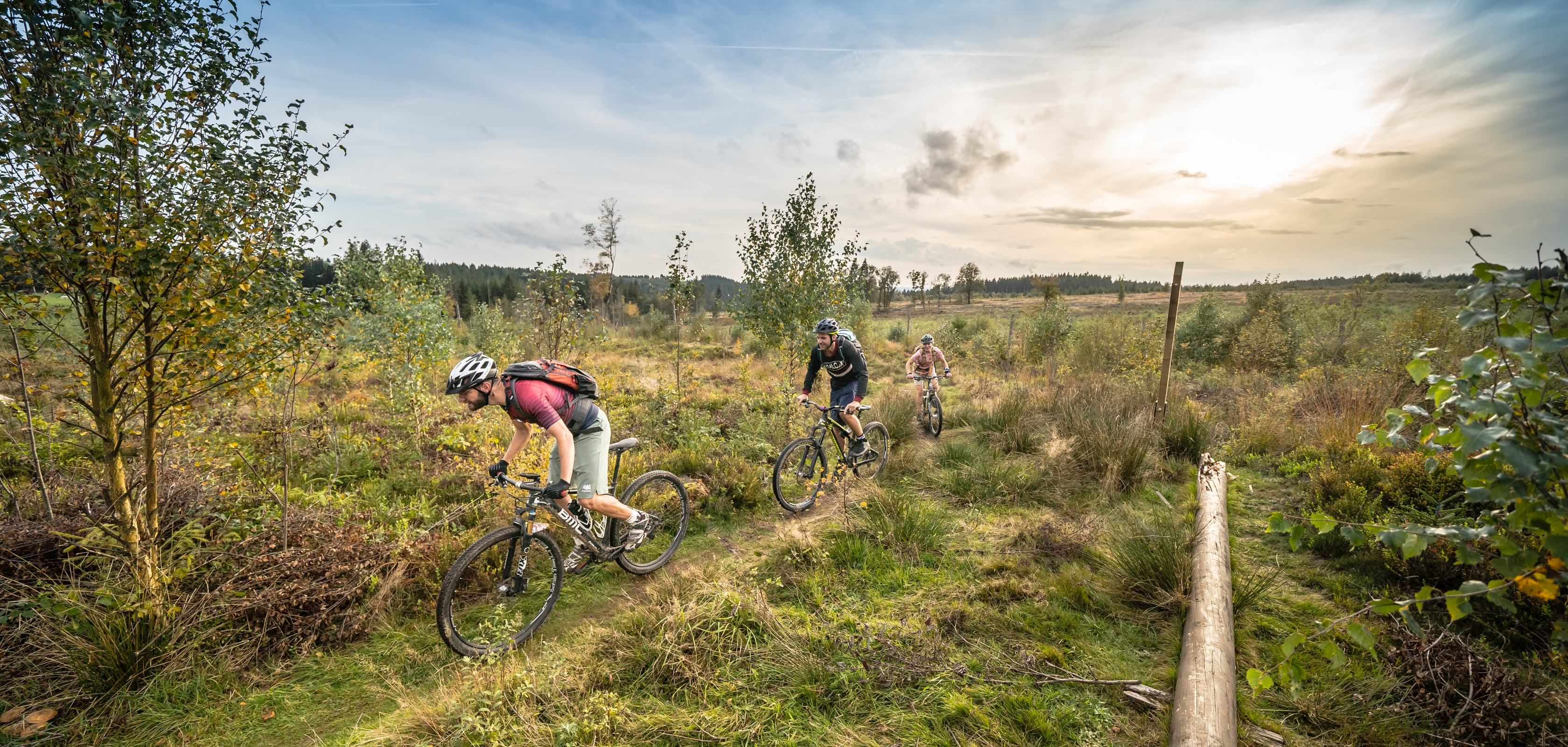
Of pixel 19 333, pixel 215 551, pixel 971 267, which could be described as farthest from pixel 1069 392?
pixel 971 267

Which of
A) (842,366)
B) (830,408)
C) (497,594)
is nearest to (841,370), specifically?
(842,366)

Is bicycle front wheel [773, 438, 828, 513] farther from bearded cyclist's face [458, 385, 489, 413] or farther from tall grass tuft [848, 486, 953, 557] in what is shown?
bearded cyclist's face [458, 385, 489, 413]

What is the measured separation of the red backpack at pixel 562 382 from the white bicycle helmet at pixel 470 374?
13 cm

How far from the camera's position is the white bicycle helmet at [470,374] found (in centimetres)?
410

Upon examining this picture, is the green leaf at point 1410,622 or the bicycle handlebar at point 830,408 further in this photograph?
the bicycle handlebar at point 830,408

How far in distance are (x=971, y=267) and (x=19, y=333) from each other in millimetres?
87081

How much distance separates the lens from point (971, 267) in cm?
8269

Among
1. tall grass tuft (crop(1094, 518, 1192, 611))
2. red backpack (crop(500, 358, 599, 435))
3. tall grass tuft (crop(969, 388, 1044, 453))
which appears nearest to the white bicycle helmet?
red backpack (crop(500, 358, 599, 435))

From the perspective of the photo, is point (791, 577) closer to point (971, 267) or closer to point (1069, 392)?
point (1069, 392)

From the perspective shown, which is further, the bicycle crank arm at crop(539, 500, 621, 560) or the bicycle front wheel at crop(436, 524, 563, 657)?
the bicycle crank arm at crop(539, 500, 621, 560)

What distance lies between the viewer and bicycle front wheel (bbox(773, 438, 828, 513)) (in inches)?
280

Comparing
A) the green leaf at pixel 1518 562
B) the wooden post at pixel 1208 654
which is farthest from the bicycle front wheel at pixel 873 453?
the green leaf at pixel 1518 562

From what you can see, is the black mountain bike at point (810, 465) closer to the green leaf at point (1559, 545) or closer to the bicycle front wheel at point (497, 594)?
the bicycle front wheel at point (497, 594)

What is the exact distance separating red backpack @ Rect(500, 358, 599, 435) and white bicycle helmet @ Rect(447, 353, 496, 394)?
13 centimetres
